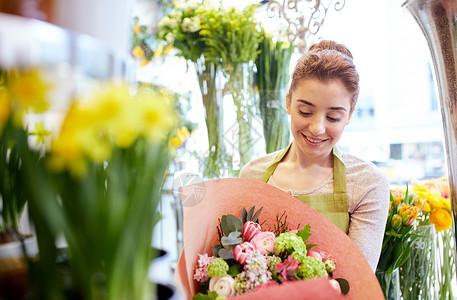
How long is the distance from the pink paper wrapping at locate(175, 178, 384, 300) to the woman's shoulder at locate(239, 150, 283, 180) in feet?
0.86

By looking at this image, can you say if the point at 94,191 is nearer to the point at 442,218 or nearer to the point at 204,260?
the point at 204,260

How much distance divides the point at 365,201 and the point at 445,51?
1.13 feet

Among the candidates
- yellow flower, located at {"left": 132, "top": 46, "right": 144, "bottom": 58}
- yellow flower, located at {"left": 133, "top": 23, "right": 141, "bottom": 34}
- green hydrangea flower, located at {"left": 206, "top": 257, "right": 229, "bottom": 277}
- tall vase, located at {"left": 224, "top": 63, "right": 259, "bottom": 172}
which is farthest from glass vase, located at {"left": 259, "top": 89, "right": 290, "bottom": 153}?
yellow flower, located at {"left": 133, "top": 23, "right": 141, "bottom": 34}

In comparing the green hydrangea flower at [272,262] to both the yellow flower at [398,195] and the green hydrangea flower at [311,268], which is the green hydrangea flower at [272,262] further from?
the yellow flower at [398,195]

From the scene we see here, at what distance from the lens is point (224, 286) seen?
1.98 feet

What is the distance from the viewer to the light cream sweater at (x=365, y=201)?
88cm

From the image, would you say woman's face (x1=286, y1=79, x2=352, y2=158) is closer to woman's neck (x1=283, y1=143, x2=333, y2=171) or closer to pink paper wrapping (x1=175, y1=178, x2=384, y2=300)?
woman's neck (x1=283, y1=143, x2=333, y2=171)

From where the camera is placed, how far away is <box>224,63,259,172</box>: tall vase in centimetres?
118

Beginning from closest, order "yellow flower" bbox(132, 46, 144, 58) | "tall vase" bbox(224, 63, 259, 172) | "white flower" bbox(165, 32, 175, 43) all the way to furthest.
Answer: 1. "tall vase" bbox(224, 63, 259, 172)
2. "white flower" bbox(165, 32, 175, 43)
3. "yellow flower" bbox(132, 46, 144, 58)

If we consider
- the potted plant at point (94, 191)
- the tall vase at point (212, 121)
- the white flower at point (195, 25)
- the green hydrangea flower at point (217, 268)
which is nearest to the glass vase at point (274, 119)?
the tall vase at point (212, 121)

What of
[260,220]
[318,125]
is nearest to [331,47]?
[318,125]

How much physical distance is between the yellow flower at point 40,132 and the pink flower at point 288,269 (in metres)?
0.43

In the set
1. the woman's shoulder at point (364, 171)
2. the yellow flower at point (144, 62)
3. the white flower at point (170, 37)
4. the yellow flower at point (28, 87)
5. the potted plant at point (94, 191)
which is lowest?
the woman's shoulder at point (364, 171)

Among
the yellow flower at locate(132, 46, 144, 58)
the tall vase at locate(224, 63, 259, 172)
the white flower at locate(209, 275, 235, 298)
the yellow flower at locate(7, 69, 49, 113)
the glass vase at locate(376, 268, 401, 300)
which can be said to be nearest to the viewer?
the yellow flower at locate(7, 69, 49, 113)
